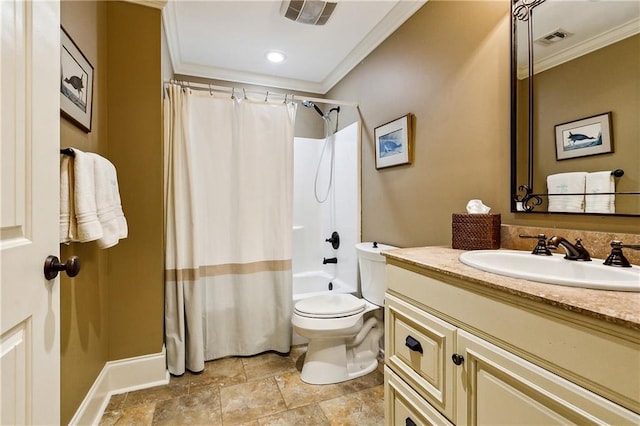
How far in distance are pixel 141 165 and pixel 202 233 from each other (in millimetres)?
561

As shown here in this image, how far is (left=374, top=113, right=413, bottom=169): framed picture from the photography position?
6.26 feet

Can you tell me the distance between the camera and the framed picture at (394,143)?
6.26ft

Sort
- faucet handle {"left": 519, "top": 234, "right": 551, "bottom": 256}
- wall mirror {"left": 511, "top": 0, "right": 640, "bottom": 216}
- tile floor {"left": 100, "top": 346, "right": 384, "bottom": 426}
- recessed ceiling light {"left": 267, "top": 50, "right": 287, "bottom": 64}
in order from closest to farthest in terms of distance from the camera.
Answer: wall mirror {"left": 511, "top": 0, "right": 640, "bottom": 216} < faucet handle {"left": 519, "top": 234, "right": 551, "bottom": 256} < tile floor {"left": 100, "top": 346, "right": 384, "bottom": 426} < recessed ceiling light {"left": 267, "top": 50, "right": 287, "bottom": 64}

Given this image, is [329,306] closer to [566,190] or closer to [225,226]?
[225,226]

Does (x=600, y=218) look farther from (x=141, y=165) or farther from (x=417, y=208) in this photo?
(x=141, y=165)

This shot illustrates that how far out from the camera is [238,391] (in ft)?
5.76

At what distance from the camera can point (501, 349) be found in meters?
0.77

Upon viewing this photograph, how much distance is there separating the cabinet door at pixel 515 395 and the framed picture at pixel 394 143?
1293 millimetres

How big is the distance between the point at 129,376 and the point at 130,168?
48.2 inches

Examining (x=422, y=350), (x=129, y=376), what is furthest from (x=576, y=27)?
(x=129, y=376)

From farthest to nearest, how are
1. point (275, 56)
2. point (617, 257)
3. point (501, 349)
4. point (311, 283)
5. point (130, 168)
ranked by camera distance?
1. point (311, 283)
2. point (275, 56)
3. point (130, 168)
4. point (617, 257)
5. point (501, 349)

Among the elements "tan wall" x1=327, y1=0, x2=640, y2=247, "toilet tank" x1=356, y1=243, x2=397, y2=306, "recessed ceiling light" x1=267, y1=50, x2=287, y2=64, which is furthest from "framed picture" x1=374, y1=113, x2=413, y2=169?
"recessed ceiling light" x1=267, y1=50, x2=287, y2=64

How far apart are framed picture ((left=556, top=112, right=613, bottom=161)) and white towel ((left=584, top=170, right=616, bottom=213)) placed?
82 mm

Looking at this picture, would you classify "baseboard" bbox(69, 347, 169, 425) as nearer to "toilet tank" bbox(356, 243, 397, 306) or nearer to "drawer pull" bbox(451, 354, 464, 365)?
"toilet tank" bbox(356, 243, 397, 306)
